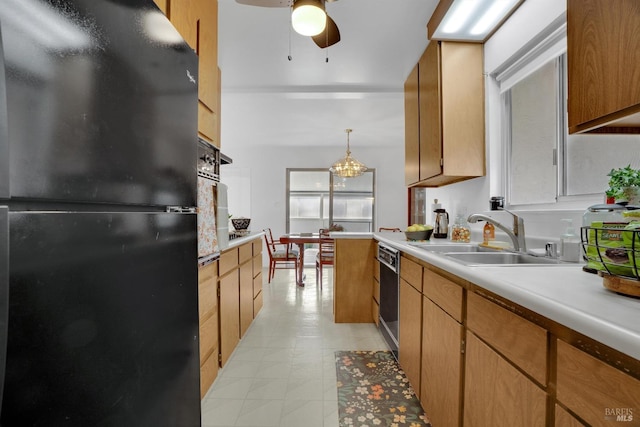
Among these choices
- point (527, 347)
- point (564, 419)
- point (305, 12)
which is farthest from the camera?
point (305, 12)

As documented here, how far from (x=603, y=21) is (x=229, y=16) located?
217cm

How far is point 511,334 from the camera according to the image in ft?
2.76

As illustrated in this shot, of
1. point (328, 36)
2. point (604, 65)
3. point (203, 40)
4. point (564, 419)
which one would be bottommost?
point (564, 419)

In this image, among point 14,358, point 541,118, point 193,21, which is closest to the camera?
point 14,358

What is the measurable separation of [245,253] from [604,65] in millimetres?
2419

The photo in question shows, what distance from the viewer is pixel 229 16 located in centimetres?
217

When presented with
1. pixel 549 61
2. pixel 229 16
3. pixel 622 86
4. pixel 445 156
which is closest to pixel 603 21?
pixel 622 86

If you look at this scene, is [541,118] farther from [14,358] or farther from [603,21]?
[14,358]

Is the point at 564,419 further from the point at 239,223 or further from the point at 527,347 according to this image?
the point at 239,223

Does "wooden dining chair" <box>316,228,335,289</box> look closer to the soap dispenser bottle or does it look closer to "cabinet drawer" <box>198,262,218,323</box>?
"cabinet drawer" <box>198,262,218,323</box>

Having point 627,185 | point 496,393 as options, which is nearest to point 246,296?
point 496,393

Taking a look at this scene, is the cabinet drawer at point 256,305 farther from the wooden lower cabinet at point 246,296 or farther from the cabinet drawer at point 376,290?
the cabinet drawer at point 376,290

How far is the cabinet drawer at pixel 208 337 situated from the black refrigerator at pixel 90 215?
0.85 meters

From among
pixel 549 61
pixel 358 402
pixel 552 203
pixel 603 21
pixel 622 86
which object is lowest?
pixel 358 402
